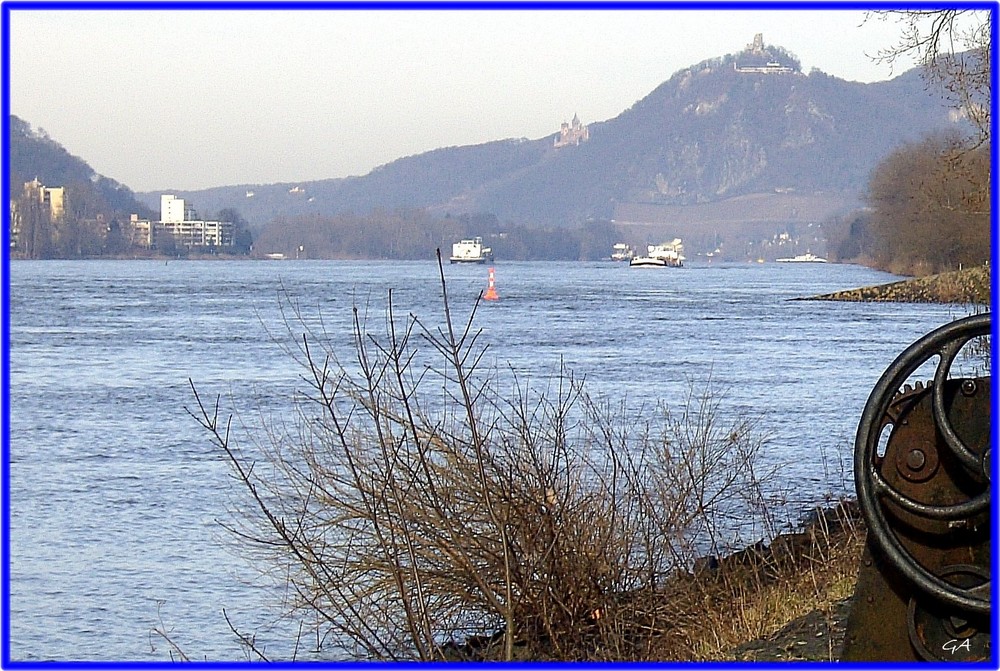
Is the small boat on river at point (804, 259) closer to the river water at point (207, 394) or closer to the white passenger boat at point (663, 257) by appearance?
the white passenger boat at point (663, 257)

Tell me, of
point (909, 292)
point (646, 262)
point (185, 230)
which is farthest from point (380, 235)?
point (646, 262)

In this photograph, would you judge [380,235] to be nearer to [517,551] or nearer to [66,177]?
[66,177]

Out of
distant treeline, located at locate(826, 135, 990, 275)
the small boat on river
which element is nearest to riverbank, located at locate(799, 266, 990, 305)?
distant treeline, located at locate(826, 135, 990, 275)

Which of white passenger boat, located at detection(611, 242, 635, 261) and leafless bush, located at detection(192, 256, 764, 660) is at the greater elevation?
white passenger boat, located at detection(611, 242, 635, 261)

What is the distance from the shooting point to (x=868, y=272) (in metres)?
64.3

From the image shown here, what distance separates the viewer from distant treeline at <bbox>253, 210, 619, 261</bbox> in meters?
32.2

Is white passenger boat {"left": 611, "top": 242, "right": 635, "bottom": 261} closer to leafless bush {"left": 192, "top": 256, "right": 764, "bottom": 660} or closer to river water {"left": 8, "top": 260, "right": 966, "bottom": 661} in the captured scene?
river water {"left": 8, "top": 260, "right": 966, "bottom": 661}

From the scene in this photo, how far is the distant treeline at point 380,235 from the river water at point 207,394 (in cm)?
168

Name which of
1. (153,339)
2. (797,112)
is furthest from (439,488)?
(797,112)

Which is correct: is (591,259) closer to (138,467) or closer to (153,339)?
(153,339)

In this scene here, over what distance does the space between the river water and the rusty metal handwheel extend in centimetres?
380

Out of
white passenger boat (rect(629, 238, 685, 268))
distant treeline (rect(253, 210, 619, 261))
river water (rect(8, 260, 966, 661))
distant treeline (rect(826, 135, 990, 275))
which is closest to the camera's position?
river water (rect(8, 260, 966, 661))

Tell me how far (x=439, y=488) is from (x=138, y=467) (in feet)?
28.2

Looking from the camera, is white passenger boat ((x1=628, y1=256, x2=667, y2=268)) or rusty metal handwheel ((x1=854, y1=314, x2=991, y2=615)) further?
white passenger boat ((x1=628, y1=256, x2=667, y2=268))
